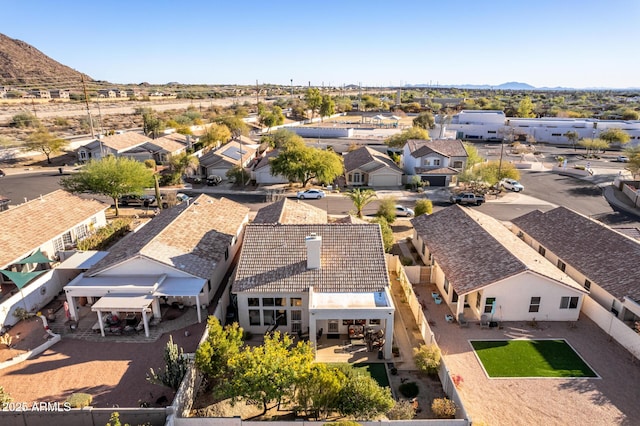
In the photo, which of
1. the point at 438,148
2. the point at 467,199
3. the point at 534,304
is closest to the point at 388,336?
the point at 534,304

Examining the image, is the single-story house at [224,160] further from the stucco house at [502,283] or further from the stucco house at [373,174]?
the stucco house at [502,283]

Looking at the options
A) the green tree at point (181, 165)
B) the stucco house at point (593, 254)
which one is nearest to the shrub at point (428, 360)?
the stucco house at point (593, 254)

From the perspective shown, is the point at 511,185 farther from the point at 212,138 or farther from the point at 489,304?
the point at 212,138

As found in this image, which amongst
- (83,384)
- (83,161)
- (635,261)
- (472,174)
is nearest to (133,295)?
(83,384)

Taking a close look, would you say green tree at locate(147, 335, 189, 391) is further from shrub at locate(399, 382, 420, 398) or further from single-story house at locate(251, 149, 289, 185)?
single-story house at locate(251, 149, 289, 185)

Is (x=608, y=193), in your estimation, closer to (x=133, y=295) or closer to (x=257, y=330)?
(x=257, y=330)

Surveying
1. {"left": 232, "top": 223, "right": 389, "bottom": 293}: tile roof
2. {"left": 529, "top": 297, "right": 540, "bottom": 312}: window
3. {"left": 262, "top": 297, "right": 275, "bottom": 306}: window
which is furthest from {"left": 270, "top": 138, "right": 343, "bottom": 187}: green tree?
{"left": 529, "top": 297, "right": 540, "bottom": 312}: window
